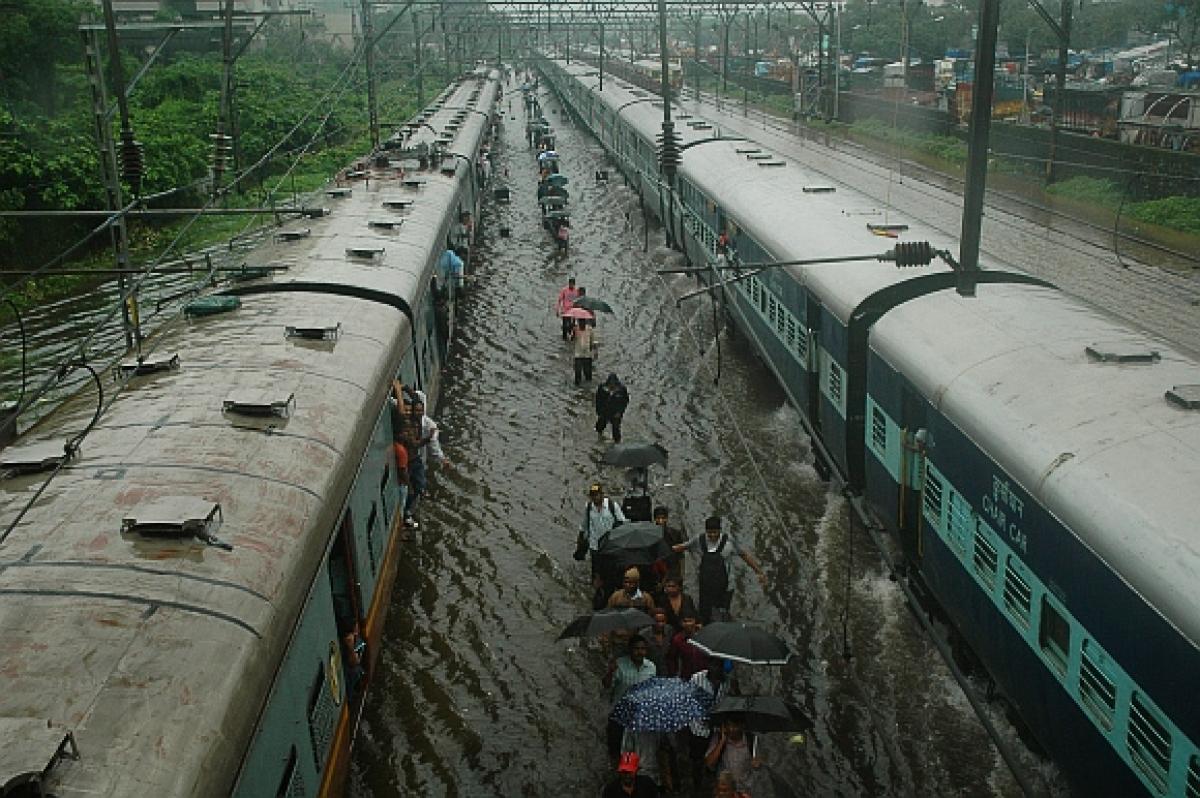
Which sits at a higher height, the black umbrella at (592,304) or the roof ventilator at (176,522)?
the roof ventilator at (176,522)

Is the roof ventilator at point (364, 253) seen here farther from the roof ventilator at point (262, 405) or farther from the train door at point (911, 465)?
the train door at point (911, 465)

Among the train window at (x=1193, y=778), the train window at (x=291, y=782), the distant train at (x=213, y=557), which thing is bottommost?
the train window at (x=291, y=782)

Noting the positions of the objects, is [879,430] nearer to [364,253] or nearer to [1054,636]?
[1054,636]

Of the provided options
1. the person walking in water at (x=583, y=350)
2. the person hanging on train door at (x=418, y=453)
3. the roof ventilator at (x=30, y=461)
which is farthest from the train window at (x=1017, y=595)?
the person walking in water at (x=583, y=350)

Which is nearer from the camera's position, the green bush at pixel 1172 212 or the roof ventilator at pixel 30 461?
the roof ventilator at pixel 30 461

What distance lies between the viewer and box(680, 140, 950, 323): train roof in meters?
12.8

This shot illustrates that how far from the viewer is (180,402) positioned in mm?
8359

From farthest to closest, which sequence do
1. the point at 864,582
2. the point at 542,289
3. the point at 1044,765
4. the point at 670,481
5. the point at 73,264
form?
the point at 73,264 → the point at 542,289 → the point at 670,481 → the point at 864,582 → the point at 1044,765

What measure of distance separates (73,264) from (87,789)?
2735cm

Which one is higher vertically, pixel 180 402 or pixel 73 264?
pixel 180 402

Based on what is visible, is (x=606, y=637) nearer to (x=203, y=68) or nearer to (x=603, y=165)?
(x=603, y=165)

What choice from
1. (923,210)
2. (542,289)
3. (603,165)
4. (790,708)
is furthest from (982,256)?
(603,165)

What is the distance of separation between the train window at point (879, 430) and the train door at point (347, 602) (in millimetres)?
5185

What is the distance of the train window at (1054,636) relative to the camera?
7219mm
